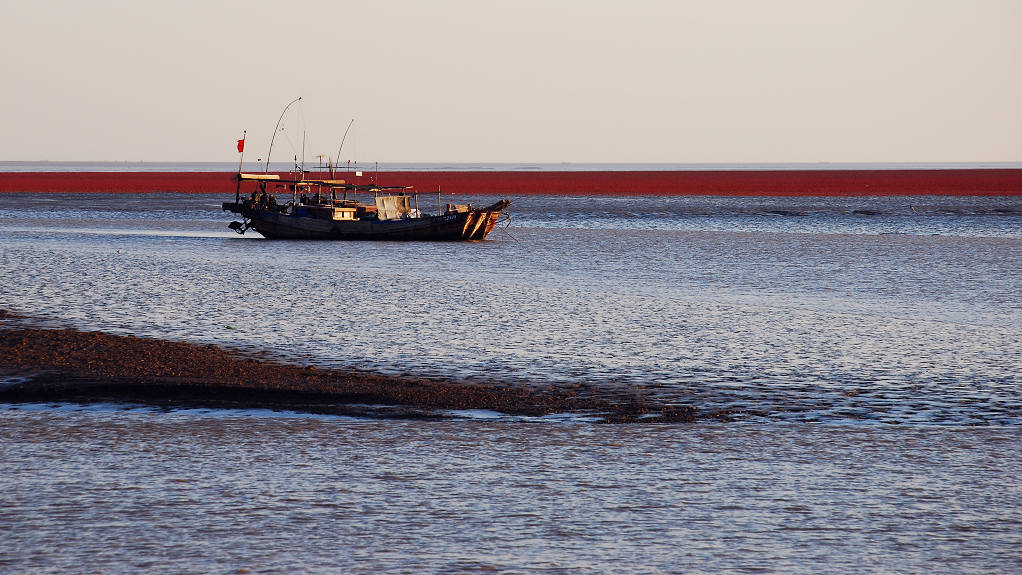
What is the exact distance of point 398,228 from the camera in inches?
1873

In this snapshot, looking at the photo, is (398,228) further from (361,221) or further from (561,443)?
(561,443)

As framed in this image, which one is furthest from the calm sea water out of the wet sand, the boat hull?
the boat hull

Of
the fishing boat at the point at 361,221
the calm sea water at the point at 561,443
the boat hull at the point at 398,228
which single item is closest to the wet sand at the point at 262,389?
the calm sea water at the point at 561,443

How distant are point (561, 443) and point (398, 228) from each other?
3755cm

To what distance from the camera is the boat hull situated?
47406 millimetres

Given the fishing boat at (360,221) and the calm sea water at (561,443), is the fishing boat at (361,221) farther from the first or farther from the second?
the calm sea water at (561,443)

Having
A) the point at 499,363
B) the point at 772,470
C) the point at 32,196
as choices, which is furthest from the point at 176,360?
the point at 32,196

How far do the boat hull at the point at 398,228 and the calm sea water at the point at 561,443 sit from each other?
63.7 feet

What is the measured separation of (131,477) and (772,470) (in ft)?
16.9

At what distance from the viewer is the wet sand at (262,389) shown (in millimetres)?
12109

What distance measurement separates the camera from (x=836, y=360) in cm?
1534

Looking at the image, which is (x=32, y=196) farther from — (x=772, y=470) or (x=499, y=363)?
(x=772, y=470)

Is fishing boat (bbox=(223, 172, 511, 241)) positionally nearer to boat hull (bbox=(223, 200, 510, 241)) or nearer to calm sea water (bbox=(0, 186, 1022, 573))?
boat hull (bbox=(223, 200, 510, 241))

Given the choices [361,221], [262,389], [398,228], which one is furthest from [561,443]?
[361,221]
